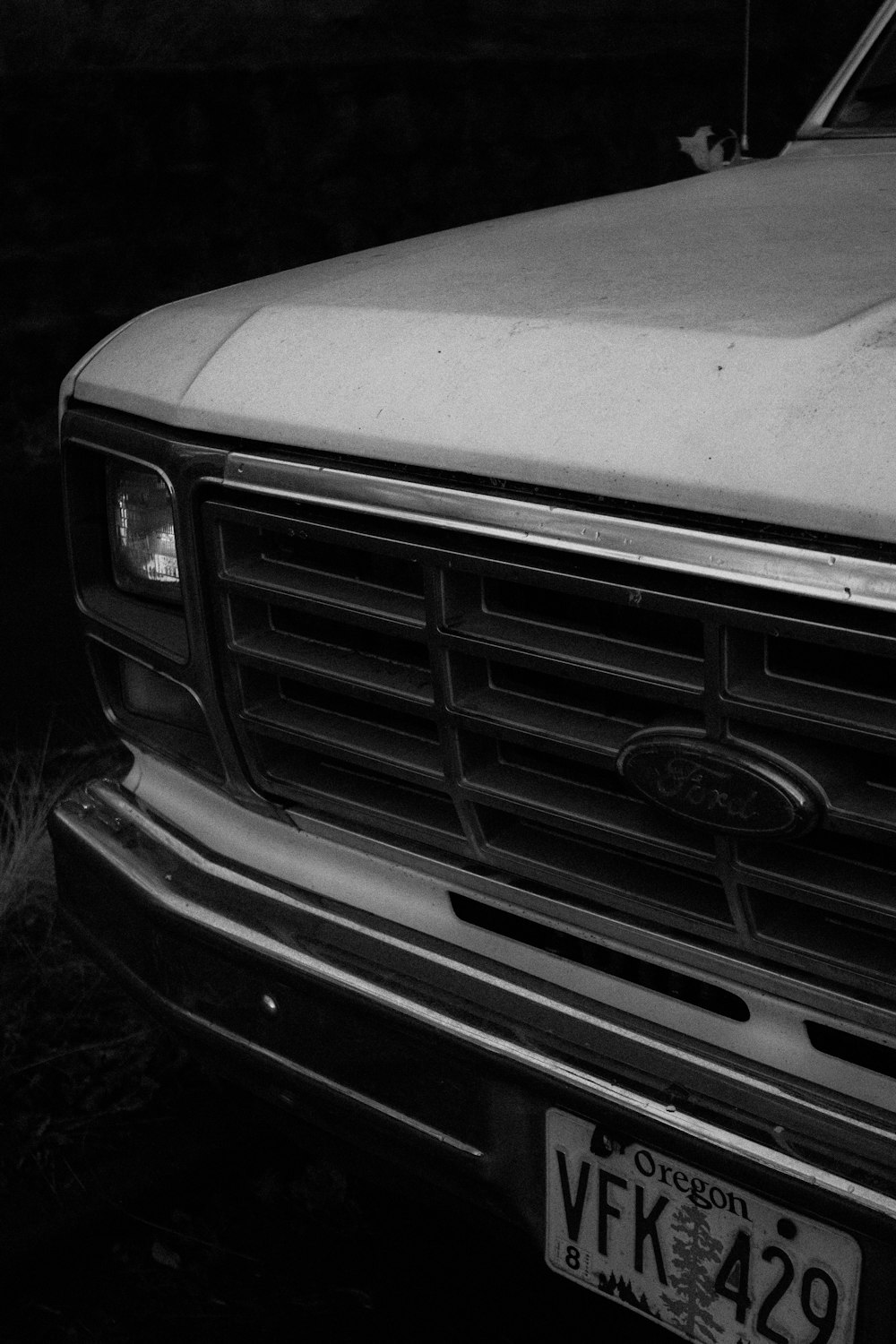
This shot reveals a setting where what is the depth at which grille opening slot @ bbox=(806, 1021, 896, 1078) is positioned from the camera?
1542mm

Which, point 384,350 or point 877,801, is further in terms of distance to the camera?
point 384,350

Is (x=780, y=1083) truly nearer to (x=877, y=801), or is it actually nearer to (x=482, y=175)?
(x=877, y=801)

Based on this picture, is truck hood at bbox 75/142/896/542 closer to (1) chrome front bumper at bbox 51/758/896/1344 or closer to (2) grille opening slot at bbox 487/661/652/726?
(2) grille opening slot at bbox 487/661/652/726

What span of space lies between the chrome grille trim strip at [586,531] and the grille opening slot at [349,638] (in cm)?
18

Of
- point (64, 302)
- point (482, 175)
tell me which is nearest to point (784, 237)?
point (64, 302)

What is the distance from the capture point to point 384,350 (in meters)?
1.78

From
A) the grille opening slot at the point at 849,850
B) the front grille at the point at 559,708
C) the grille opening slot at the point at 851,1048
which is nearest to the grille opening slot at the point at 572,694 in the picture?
→ the front grille at the point at 559,708

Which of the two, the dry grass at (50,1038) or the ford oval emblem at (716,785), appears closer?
the ford oval emblem at (716,785)

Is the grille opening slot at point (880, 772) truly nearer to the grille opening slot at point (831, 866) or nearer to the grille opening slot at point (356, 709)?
the grille opening slot at point (831, 866)

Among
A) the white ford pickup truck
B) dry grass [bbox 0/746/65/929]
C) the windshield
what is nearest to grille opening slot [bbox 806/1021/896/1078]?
the white ford pickup truck

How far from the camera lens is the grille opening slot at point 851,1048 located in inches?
60.7

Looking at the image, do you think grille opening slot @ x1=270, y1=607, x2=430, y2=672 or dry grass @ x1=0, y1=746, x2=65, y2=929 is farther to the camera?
dry grass @ x1=0, y1=746, x2=65, y2=929

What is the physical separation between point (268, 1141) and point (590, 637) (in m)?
1.59

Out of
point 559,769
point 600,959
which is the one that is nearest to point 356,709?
point 559,769
